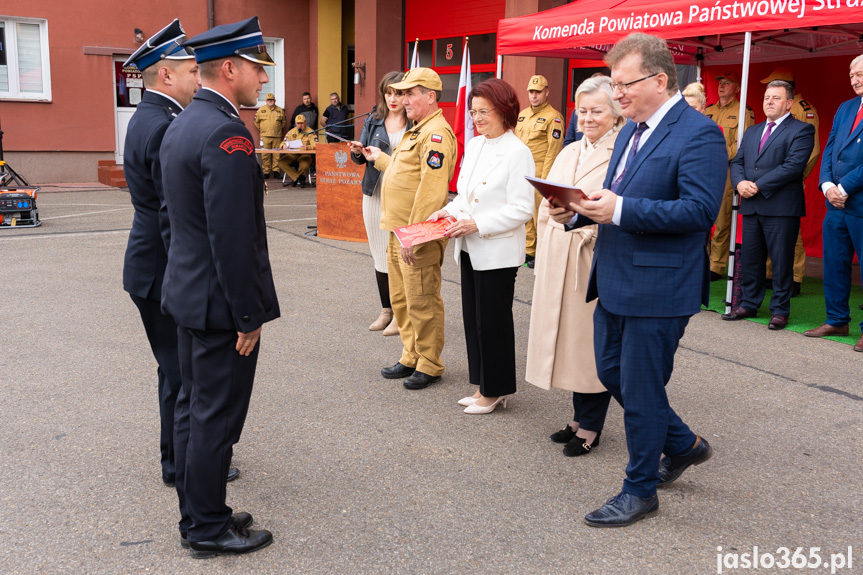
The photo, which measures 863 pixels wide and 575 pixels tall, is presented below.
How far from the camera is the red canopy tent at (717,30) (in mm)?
5771

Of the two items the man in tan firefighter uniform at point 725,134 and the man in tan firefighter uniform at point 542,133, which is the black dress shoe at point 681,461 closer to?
the man in tan firefighter uniform at point 725,134

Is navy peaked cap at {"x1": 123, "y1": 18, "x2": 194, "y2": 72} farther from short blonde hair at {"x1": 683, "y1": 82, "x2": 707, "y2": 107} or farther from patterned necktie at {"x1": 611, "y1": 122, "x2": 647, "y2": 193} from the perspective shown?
short blonde hair at {"x1": 683, "y1": 82, "x2": 707, "y2": 107}

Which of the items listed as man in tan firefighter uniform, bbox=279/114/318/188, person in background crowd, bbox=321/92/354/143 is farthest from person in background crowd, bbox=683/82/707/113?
person in background crowd, bbox=321/92/354/143

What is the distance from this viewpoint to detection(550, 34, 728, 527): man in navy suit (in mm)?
2885

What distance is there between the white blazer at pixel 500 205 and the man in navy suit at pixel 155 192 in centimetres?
157

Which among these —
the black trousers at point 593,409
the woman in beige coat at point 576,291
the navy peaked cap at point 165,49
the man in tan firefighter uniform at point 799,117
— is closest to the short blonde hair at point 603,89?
the woman in beige coat at point 576,291

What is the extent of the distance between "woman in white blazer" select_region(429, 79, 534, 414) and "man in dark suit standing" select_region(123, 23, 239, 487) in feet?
5.00

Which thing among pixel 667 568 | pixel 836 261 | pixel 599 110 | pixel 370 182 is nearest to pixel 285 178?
pixel 370 182

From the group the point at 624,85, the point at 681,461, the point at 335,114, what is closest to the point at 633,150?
the point at 624,85

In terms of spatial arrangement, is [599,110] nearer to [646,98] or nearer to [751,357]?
[646,98]

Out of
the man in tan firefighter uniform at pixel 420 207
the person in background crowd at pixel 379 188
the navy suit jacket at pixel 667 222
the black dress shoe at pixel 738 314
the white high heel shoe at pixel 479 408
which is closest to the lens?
the navy suit jacket at pixel 667 222

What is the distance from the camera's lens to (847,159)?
20.2 feet

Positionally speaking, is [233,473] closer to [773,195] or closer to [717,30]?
[717,30]

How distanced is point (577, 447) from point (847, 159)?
3.81 m
